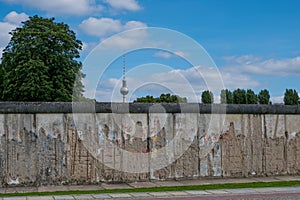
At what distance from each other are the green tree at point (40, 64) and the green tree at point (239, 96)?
50.2ft

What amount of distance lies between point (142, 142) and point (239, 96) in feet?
108

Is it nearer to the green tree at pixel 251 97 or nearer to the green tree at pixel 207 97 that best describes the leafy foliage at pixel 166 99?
the green tree at pixel 207 97

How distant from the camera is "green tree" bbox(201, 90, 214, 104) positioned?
664 inches

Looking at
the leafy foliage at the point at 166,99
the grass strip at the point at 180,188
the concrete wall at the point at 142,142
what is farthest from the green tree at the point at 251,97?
the grass strip at the point at 180,188

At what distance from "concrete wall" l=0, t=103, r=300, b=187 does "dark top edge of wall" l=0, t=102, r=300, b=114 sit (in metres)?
0.03

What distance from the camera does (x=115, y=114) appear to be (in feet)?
49.3

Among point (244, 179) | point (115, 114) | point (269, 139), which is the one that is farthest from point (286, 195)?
point (115, 114)

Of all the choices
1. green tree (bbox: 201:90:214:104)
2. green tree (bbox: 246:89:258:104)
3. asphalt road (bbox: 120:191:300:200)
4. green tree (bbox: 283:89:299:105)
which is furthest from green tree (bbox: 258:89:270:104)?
asphalt road (bbox: 120:191:300:200)

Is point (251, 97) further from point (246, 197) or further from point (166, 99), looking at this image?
point (246, 197)

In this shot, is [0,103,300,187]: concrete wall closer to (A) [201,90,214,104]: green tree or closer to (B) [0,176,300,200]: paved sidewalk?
(B) [0,176,300,200]: paved sidewalk

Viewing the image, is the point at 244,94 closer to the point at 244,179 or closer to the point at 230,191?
the point at 244,179

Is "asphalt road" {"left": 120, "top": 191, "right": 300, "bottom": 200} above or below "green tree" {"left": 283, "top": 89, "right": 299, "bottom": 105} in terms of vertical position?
below

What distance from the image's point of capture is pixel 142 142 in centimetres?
1529

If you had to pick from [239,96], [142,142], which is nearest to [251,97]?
[239,96]
